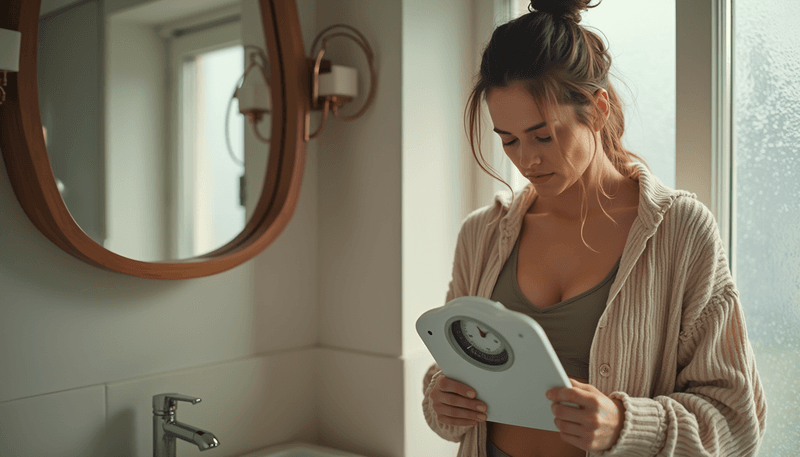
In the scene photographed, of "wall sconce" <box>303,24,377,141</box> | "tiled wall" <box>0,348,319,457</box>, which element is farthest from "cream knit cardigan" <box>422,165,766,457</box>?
"tiled wall" <box>0,348,319,457</box>

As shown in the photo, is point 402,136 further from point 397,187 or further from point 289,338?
point 289,338

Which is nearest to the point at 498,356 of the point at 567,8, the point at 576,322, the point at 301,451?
the point at 576,322

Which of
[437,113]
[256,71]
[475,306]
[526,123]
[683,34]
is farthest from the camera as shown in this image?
[437,113]

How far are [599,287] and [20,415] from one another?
3.23ft

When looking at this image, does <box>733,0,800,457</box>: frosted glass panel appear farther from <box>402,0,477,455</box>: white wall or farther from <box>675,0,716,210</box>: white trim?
<box>402,0,477,455</box>: white wall

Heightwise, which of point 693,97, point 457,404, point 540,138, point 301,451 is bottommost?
point 301,451

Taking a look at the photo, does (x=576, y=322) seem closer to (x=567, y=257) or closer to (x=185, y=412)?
(x=567, y=257)

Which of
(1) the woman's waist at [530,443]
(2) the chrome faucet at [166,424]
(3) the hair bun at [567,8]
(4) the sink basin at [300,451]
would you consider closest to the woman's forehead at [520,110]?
(3) the hair bun at [567,8]

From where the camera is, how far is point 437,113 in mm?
1536

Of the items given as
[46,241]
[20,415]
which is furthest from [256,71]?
[20,415]

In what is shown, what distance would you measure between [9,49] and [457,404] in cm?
88

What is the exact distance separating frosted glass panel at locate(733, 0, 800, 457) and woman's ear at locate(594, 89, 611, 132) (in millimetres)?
319

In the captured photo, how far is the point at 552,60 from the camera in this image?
3.21 ft

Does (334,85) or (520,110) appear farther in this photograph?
(334,85)
